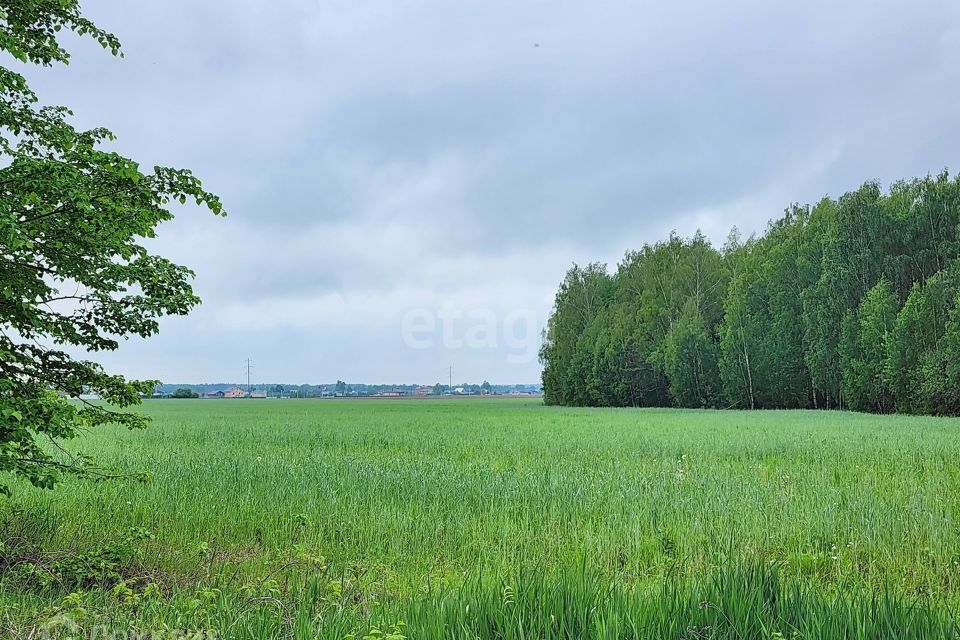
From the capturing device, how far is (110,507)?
26.5 ft

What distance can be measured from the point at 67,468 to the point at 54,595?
3.77 ft

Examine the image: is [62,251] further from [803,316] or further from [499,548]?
[803,316]

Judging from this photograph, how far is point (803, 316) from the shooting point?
4650 centimetres

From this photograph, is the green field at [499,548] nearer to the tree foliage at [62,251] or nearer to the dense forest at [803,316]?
the tree foliage at [62,251]

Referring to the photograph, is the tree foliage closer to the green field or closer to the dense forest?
the green field

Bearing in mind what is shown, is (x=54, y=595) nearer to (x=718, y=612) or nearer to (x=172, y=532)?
(x=172, y=532)

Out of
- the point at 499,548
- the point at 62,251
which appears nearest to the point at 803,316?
the point at 499,548

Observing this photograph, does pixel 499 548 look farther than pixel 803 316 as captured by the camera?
No

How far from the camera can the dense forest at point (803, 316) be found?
3750cm

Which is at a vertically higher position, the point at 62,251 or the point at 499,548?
the point at 62,251

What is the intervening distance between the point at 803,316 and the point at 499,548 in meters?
48.2

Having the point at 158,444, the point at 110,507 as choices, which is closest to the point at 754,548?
the point at 110,507

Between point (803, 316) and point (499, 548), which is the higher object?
point (803, 316)

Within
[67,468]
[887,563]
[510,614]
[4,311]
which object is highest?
[4,311]
